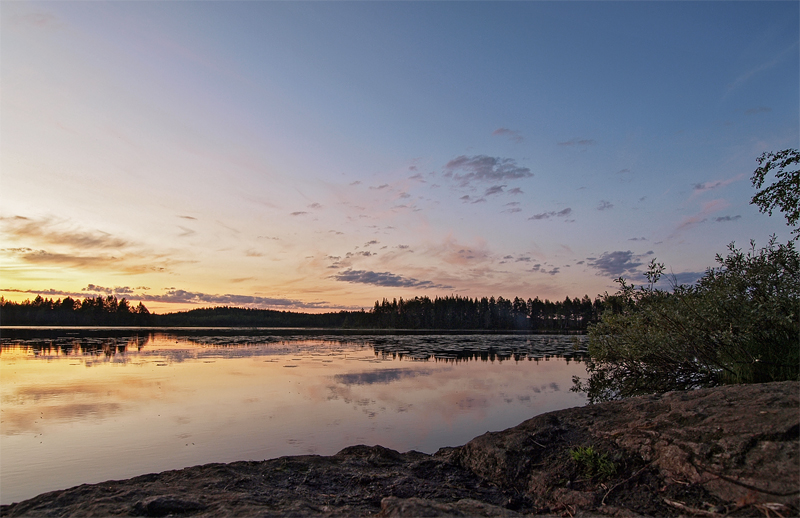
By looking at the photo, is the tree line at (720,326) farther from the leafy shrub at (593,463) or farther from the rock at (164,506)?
the rock at (164,506)

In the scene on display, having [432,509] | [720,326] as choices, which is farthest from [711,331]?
[432,509]

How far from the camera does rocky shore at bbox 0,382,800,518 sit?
202 inches

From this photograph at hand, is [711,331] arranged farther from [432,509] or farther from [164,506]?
[164,506]

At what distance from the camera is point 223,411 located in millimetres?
13711

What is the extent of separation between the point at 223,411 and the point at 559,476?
1073 centimetres

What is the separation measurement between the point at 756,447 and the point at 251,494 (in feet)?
21.6

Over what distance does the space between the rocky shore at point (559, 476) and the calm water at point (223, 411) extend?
86.3 inches

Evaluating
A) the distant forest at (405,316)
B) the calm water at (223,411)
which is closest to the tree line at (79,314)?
the distant forest at (405,316)

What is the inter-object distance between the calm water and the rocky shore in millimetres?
2193

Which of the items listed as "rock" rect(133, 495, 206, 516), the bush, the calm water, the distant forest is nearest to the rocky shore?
"rock" rect(133, 495, 206, 516)

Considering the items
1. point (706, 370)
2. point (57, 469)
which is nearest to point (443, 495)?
point (57, 469)

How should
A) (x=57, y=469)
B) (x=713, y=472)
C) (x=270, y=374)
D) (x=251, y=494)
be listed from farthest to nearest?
1. (x=270, y=374)
2. (x=57, y=469)
3. (x=251, y=494)
4. (x=713, y=472)

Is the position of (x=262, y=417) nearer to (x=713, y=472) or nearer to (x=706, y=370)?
(x=713, y=472)

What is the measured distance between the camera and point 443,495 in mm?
6379
